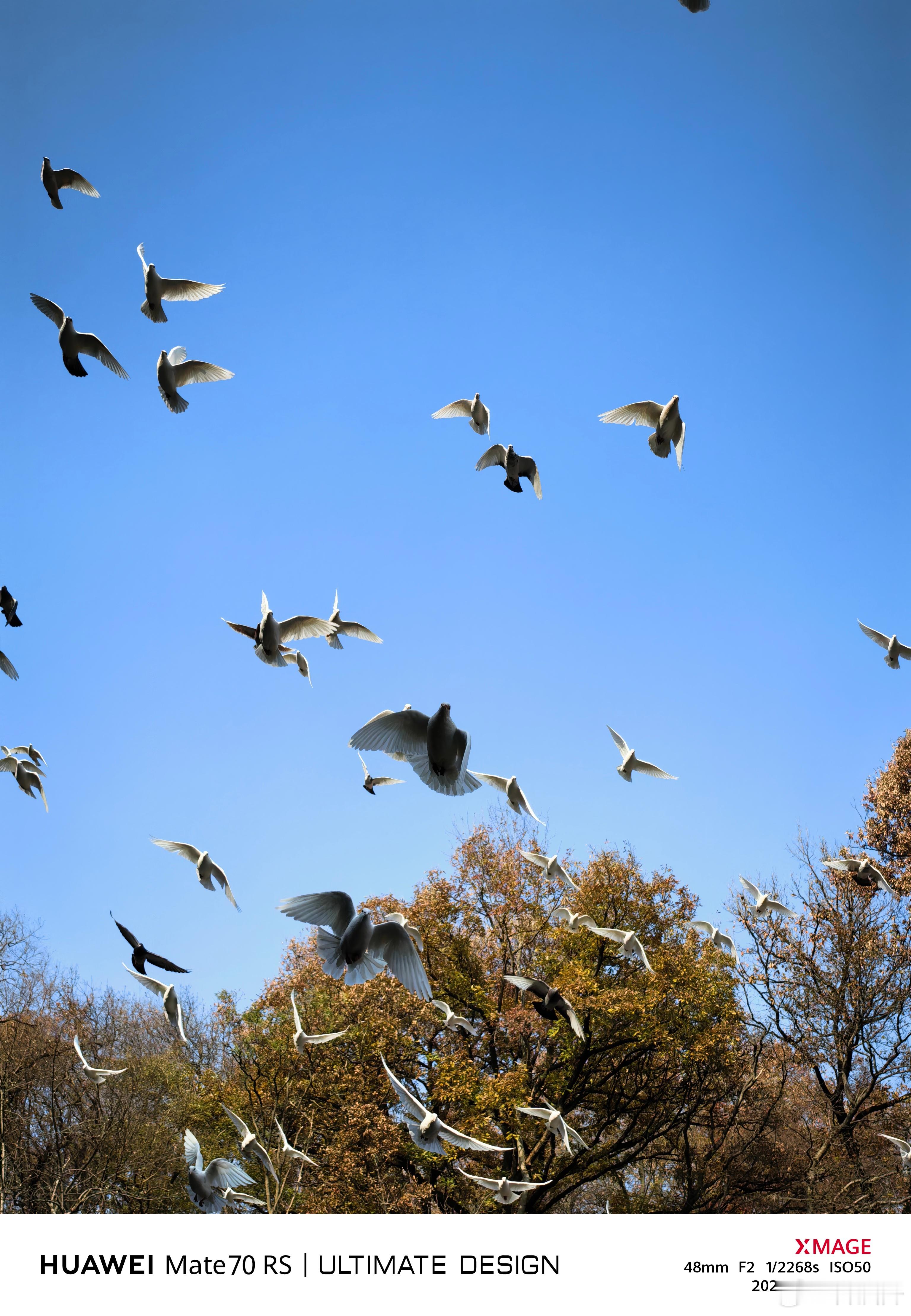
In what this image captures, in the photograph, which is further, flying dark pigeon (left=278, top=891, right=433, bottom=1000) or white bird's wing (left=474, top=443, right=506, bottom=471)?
white bird's wing (left=474, top=443, right=506, bottom=471)

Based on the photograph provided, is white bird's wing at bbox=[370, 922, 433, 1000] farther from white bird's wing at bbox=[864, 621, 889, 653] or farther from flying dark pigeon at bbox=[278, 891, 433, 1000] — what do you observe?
white bird's wing at bbox=[864, 621, 889, 653]

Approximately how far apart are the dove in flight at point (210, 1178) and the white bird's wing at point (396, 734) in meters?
7.53

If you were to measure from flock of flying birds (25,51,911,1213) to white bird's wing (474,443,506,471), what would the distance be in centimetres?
2

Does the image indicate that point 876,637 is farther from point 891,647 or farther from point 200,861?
point 200,861

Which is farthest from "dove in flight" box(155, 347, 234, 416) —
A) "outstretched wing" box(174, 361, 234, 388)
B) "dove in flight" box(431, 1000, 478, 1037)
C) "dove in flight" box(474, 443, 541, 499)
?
"dove in flight" box(431, 1000, 478, 1037)

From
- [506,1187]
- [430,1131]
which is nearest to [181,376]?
[430,1131]

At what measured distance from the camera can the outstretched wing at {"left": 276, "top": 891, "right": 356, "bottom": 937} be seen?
850 cm

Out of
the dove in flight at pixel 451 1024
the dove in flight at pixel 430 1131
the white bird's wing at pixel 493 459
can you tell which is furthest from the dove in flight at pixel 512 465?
the dove in flight at pixel 451 1024

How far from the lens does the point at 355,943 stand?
345 inches

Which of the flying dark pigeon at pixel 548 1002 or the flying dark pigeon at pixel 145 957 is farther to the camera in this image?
the flying dark pigeon at pixel 548 1002

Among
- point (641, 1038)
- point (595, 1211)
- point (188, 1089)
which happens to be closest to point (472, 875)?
point (641, 1038)

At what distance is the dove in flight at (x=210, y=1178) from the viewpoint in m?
14.1
